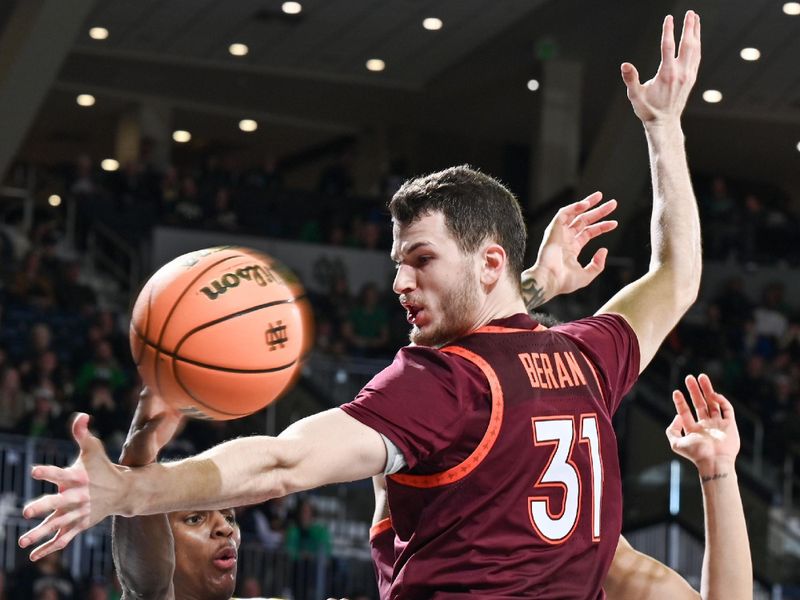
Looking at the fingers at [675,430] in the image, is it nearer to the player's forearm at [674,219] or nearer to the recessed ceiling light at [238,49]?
the player's forearm at [674,219]

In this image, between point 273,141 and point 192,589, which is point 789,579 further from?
point 273,141

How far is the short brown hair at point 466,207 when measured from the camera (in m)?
3.18

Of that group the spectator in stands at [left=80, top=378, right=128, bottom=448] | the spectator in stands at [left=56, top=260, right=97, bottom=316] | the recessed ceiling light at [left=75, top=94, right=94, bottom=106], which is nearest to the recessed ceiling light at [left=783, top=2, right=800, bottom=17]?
the spectator in stands at [left=56, top=260, right=97, bottom=316]

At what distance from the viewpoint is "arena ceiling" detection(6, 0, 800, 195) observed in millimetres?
19594

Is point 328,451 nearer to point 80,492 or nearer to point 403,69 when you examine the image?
point 80,492

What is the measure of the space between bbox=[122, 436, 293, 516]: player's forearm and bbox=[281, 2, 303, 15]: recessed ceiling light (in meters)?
17.1

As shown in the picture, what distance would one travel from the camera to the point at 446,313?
3.21 meters

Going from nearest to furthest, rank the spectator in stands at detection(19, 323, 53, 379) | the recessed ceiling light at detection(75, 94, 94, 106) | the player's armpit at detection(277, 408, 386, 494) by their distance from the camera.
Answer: the player's armpit at detection(277, 408, 386, 494), the spectator in stands at detection(19, 323, 53, 379), the recessed ceiling light at detection(75, 94, 94, 106)

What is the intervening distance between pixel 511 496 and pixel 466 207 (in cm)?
63

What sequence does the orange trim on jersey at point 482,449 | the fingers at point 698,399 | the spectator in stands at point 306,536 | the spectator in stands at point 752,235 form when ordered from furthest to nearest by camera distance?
the spectator in stands at point 752,235
the spectator in stands at point 306,536
the fingers at point 698,399
the orange trim on jersey at point 482,449

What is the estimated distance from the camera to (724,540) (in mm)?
3555

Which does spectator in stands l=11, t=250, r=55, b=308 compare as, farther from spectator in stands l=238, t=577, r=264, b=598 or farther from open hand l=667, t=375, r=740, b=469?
open hand l=667, t=375, r=740, b=469

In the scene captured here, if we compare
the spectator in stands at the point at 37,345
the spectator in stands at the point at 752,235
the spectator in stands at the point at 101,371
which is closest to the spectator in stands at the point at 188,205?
the spectator in stands at the point at 37,345

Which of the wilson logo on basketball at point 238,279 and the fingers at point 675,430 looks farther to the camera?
the fingers at point 675,430
